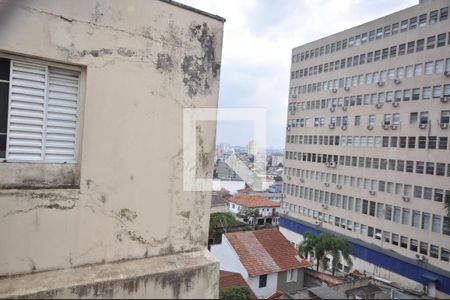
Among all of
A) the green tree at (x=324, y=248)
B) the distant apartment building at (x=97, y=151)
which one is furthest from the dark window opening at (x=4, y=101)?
the green tree at (x=324, y=248)

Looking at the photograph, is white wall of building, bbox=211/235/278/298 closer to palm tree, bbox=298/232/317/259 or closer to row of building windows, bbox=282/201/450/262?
palm tree, bbox=298/232/317/259

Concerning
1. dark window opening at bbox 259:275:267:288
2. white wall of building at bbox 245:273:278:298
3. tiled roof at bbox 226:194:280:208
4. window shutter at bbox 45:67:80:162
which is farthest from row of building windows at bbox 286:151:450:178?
window shutter at bbox 45:67:80:162

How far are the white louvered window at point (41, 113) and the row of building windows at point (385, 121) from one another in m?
22.8

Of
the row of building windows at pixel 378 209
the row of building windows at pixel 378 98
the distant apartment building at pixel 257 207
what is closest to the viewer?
the row of building windows at pixel 378 209

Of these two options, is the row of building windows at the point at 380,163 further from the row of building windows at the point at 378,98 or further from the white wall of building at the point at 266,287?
the white wall of building at the point at 266,287

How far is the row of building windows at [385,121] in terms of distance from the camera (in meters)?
20.6

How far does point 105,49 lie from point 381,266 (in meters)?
25.4

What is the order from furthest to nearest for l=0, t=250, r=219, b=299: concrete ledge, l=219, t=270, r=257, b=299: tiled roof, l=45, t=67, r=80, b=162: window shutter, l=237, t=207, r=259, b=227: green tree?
l=237, t=207, r=259, b=227: green tree → l=219, t=270, r=257, b=299: tiled roof → l=45, t=67, r=80, b=162: window shutter → l=0, t=250, r=219, b=299: concrete ledge

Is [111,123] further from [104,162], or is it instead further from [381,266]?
[381,266]

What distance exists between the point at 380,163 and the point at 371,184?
174cm

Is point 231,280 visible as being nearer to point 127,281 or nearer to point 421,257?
point 127,281

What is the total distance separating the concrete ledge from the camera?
2.00 metres

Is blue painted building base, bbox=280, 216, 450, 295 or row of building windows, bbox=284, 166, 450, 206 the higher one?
row of building windows, bbox=284, 166, 450, 206

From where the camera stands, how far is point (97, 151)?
2307mm
